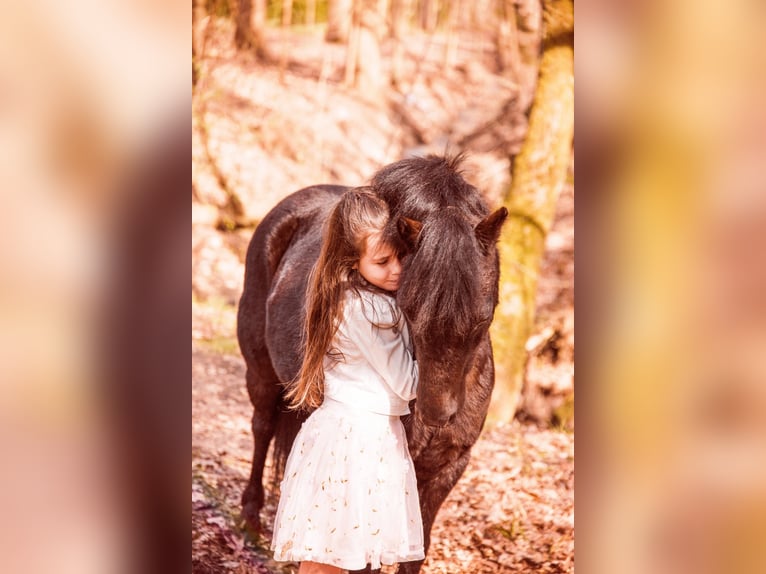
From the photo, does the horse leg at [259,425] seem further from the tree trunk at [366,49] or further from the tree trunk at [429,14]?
the tree trunk at [429,14]

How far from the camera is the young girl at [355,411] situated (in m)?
2.23

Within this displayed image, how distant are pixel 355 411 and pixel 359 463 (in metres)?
0.16

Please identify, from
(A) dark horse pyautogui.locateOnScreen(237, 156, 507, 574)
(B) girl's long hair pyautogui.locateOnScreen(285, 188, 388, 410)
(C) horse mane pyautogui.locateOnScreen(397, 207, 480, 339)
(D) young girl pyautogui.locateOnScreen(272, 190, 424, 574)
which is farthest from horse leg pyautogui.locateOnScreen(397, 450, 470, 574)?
(C) horse mane pyautogui.locateOnScreen(397, 207, 480, 339)

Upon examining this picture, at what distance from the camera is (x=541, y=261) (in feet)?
11.0

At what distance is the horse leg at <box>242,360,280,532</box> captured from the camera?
327 cm

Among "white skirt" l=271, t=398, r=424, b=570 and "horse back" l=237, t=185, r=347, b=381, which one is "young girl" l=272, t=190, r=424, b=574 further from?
"horse back" l=237, t=185, r=347, b=381

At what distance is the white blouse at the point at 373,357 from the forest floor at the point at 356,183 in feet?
3.95

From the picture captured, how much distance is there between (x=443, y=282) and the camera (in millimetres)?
2047

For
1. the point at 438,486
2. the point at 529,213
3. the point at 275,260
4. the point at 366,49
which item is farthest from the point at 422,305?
the point at 366,49
